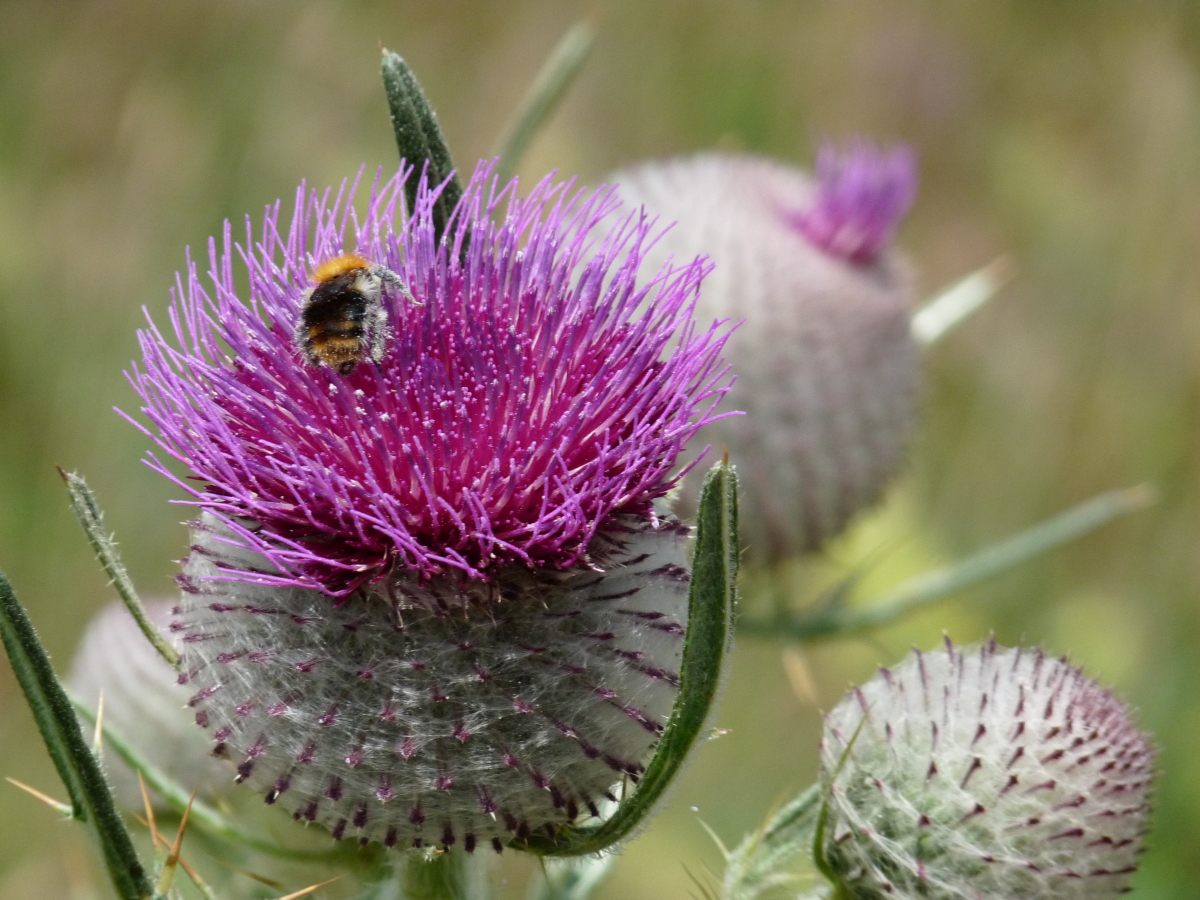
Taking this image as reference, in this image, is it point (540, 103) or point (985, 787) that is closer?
point (985, 787)

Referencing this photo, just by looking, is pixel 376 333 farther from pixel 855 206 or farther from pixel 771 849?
pixel 855 206

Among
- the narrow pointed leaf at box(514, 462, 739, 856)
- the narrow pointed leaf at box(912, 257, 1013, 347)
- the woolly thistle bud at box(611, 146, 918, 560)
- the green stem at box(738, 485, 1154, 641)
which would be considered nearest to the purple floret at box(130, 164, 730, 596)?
the narrow pointed leaf at box(514, 462, 739, 856)

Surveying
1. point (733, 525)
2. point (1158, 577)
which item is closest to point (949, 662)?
point (733, 525)

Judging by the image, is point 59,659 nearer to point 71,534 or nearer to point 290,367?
point 71,534

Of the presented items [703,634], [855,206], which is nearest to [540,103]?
[855,206]

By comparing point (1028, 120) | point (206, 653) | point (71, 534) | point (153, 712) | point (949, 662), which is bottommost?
point (949, 662)

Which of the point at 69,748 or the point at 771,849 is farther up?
the point at 69,748
